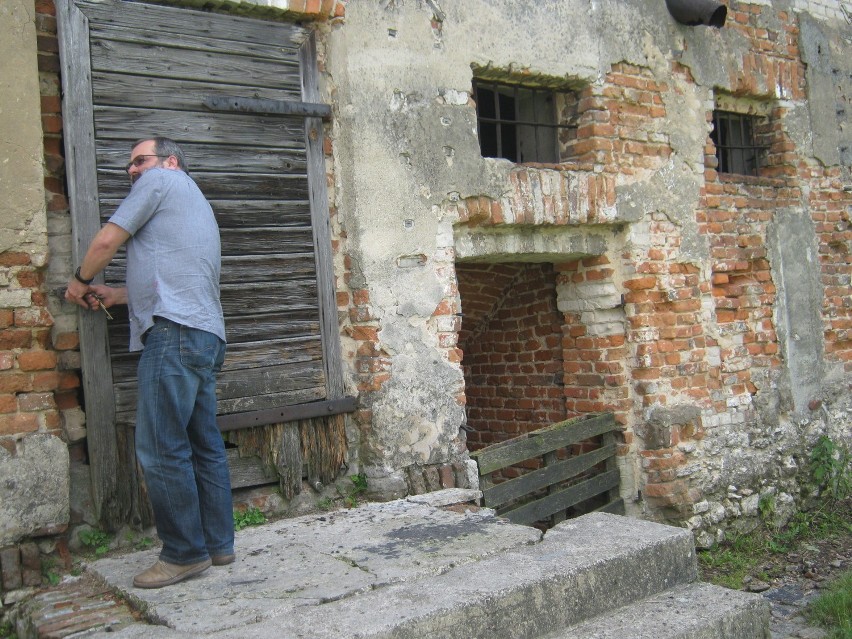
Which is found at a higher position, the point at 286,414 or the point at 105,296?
the point at 105,296

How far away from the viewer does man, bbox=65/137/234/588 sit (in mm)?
3076

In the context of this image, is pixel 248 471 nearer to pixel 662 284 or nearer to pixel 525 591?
pixel 525 591

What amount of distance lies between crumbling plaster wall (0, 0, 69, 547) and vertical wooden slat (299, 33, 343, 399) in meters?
1.32

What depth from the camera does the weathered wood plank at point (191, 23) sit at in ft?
12.3

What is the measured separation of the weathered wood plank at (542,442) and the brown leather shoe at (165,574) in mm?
1961

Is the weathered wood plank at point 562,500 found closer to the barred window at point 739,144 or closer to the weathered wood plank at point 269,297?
the weathered wood plank at point 269,297

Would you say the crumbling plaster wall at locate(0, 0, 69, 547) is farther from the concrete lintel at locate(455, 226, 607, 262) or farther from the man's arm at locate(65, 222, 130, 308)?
the concrete lintel at locate(455, 226, 607, 262)

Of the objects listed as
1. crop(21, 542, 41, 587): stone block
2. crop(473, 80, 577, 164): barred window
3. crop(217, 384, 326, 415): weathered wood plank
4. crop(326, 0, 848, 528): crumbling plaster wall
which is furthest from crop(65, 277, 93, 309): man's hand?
crop(473, 80, 577, 164): barred window

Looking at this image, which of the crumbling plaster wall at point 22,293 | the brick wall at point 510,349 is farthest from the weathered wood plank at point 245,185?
the brick wall at point 510,349

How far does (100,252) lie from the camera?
A: 318cm

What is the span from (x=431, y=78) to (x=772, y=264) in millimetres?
3212

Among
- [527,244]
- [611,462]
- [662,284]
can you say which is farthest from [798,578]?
[527,244]

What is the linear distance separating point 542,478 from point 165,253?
2882 mm

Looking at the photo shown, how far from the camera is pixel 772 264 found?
6191mm
